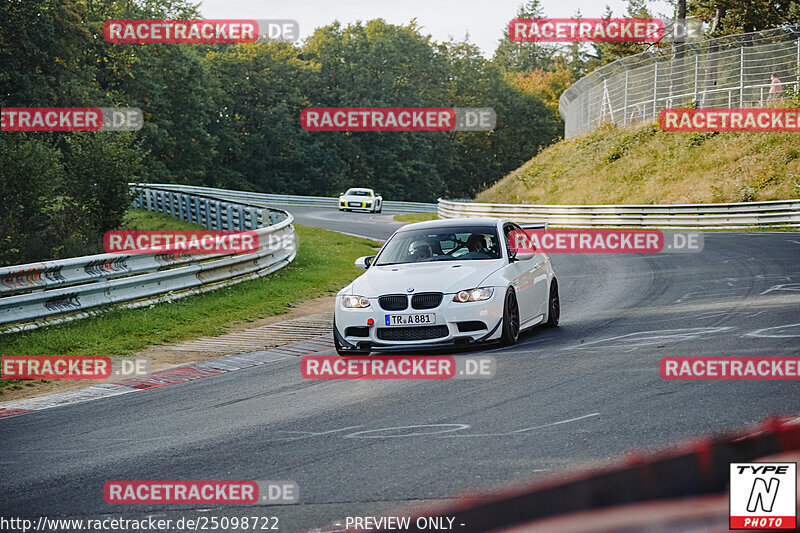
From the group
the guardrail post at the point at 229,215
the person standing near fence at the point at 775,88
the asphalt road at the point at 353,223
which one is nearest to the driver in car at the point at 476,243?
the guardrail post at the point at 229,215

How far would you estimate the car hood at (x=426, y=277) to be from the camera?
32.1ft

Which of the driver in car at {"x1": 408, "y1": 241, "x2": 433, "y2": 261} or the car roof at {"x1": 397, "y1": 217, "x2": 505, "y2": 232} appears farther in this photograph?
the car roof at {"x1": 397, "y1": 217, "x2": 505, "y2": 232}

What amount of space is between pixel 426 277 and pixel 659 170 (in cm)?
3273

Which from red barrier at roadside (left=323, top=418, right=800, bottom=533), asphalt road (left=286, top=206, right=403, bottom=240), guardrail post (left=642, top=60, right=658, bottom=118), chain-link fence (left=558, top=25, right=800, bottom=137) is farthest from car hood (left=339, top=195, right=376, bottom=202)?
red barrier at roadside (left=323, top=418, right=800, bottom=533)

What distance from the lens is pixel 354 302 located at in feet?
32.6

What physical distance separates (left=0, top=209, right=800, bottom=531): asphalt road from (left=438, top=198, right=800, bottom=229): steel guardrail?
1933 centimetres

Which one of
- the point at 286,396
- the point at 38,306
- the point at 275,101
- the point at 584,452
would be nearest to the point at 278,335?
A: the point at 38,306

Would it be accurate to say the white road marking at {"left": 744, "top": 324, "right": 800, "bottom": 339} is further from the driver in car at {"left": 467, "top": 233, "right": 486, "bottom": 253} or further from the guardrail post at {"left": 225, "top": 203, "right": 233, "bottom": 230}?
the guardrail post at {"left": 225, "top": 203, "right": 233, "bottom": 230}

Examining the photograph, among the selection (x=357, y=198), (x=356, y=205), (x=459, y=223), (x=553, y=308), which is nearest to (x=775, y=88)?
(x=357, y=198)

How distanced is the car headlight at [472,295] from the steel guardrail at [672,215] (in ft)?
70.7

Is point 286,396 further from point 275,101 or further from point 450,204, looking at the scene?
point 275,101

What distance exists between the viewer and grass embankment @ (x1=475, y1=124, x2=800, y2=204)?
35.2 m

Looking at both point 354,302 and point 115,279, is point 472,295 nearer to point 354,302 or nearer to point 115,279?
point 354,302

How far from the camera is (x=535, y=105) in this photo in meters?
102
